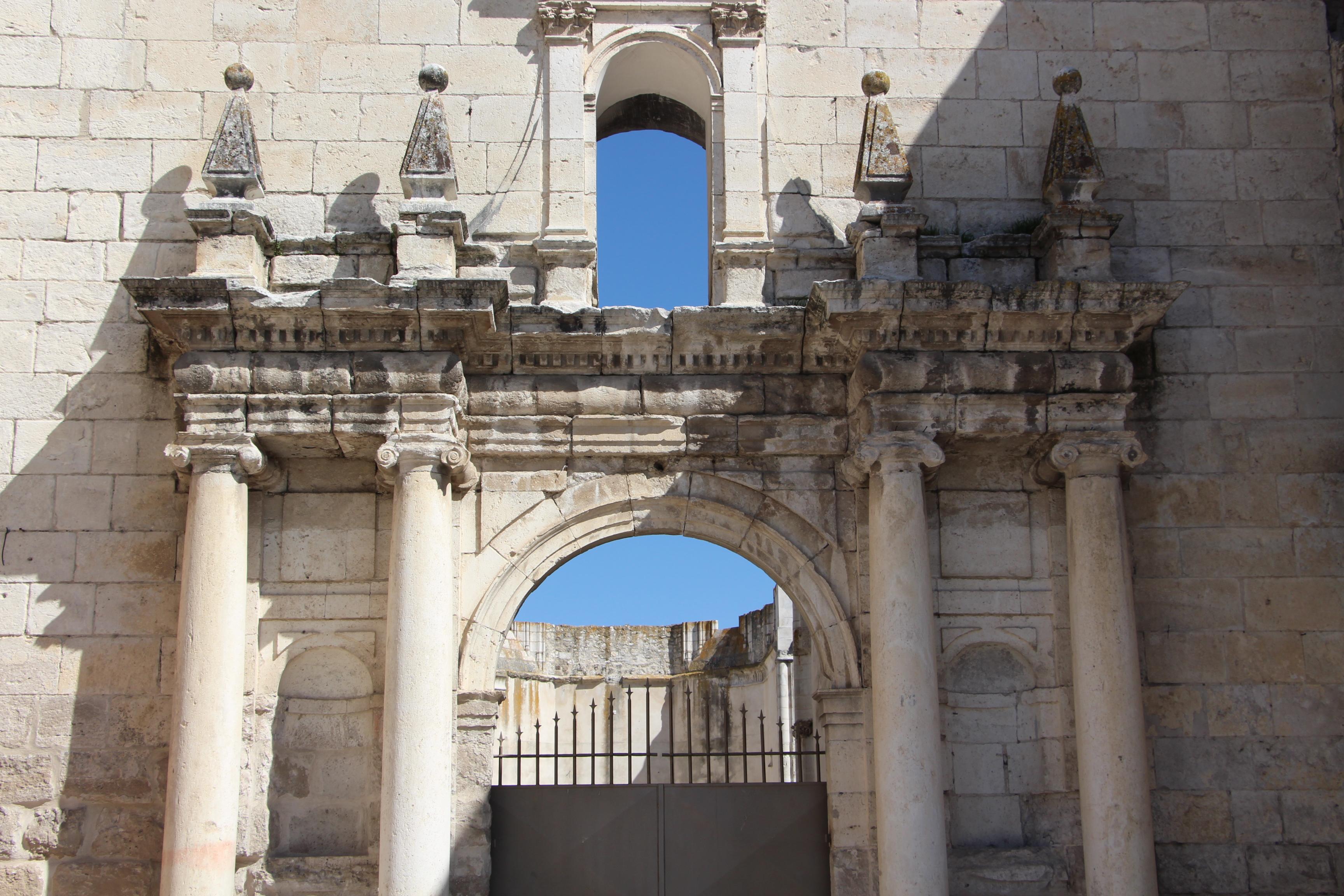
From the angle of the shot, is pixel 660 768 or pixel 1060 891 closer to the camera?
pixel 1060 891

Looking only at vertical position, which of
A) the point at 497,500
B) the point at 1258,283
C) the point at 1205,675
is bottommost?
the point at 1205,675

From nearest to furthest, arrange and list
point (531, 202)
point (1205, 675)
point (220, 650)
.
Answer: point (220, 650) → point (1205, 675) → point (531, 202)

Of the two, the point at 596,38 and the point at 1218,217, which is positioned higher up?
the point at 596,38

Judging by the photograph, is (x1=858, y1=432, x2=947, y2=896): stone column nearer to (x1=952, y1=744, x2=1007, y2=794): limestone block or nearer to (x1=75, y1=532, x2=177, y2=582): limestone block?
(x1=952, y1=744, x2=1007, y2=794): limestone block

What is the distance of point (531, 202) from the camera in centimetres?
909

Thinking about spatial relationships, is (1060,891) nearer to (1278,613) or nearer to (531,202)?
(1278,613)

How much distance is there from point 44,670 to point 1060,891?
19.6 feet

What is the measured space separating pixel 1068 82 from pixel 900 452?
2.75m

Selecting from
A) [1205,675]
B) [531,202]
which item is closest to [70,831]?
[531,202]

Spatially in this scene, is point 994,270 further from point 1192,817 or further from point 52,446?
point 52,446

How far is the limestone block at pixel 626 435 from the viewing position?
28.4 feet

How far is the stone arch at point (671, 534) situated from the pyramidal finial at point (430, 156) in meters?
1.97

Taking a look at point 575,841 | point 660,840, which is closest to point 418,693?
point 575,841

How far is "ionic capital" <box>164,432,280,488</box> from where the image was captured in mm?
8062
